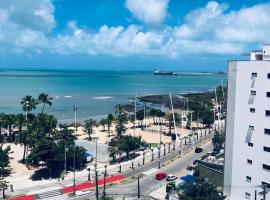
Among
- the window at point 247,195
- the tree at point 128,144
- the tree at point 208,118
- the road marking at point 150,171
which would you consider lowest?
the road marking at point 150,171

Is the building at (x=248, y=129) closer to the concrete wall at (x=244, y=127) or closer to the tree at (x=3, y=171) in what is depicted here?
the concrete wall at (x=244, y=127)

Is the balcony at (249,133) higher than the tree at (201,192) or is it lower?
higher

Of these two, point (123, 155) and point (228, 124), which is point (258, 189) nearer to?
point (228, 124)

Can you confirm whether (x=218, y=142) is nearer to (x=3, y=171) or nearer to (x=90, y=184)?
(x=90, y=184)

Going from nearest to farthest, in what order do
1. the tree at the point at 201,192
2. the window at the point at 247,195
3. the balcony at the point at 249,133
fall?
1. the tree at the point at 201,192
2. the balcony at the point at 249,133
3. the window at the point at 247,195

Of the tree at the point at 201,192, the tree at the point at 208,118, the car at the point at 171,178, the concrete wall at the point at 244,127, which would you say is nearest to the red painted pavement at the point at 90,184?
the car at the point at 171,178
